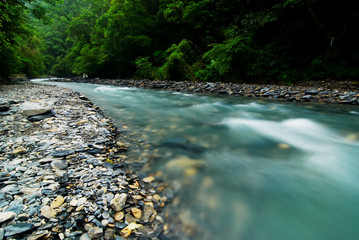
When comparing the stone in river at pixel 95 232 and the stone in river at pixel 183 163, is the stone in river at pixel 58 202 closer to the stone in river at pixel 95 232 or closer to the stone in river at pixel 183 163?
the stone in river at pixel 95 232

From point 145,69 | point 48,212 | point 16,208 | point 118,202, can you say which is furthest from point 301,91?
point 145,69

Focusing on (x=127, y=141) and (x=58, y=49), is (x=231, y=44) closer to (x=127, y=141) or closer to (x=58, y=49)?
(x=127, y=141)

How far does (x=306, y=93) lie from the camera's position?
21.4 ft

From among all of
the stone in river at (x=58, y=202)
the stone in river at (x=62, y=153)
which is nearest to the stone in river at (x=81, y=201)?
the stone in river at (x=58, y=202)

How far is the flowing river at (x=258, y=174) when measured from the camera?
138 cm

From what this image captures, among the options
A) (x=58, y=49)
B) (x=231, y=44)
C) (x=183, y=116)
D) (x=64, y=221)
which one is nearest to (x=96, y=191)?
(x=64, y=221)

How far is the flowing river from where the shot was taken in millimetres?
1378

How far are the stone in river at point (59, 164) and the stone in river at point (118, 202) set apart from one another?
713 mm

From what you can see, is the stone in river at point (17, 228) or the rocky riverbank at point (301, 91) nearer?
the stone in river at point (17, 228)

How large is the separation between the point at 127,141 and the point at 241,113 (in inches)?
139

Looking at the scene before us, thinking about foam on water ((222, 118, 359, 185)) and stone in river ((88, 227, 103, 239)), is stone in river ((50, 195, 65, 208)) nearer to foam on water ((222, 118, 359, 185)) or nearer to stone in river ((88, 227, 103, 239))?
stone in river ((88, 227, 103, 239))

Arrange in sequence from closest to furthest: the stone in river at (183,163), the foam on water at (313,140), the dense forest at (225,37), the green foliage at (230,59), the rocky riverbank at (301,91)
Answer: the stone in river at (183,163) → the foam on water at (313,140) → the rocky riverbank at (301,91) → the dense forest at (225,37) → the green foliage at (230,59)

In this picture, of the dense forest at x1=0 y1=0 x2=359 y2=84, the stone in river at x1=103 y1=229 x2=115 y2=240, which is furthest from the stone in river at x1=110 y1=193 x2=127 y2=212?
the dense forest at x1=0 y1=0 x2=359 y2=84

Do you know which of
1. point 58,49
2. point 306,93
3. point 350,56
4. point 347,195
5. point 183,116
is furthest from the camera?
point 58,49
